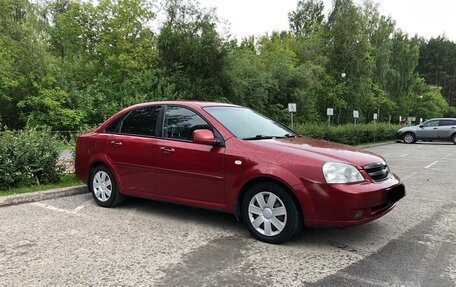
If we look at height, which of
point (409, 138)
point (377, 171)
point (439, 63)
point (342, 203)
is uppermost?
point (439, 63)

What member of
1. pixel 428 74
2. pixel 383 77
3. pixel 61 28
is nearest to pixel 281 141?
pixel 61 28

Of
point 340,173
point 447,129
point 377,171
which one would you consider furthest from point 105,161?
point 447,129

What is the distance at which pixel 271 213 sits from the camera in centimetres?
447

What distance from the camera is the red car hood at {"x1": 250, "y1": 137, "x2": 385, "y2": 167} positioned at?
4.44 m

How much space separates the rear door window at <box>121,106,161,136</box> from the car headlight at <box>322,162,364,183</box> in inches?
99.2

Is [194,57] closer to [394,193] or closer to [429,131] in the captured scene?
[429,131]

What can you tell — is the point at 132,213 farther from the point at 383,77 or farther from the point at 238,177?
the point at 383,77

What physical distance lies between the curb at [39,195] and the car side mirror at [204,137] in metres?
3.33

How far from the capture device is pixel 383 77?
41500 mm

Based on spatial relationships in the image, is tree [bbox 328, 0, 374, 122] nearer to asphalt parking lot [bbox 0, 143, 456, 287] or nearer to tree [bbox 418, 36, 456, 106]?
asphalt parking lot [bbox 0, 143, 456, 287]

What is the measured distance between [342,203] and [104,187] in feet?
12.0

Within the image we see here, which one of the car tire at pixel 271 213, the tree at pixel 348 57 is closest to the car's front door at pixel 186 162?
the car tire at pixel 271 213

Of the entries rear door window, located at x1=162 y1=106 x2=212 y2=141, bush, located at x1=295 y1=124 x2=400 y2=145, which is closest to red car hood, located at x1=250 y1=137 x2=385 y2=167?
rear door window, located at x1=162 y1=106 x2=212 y2=141

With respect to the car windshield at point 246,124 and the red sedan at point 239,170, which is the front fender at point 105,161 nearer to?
the red sedan at point 239,170
